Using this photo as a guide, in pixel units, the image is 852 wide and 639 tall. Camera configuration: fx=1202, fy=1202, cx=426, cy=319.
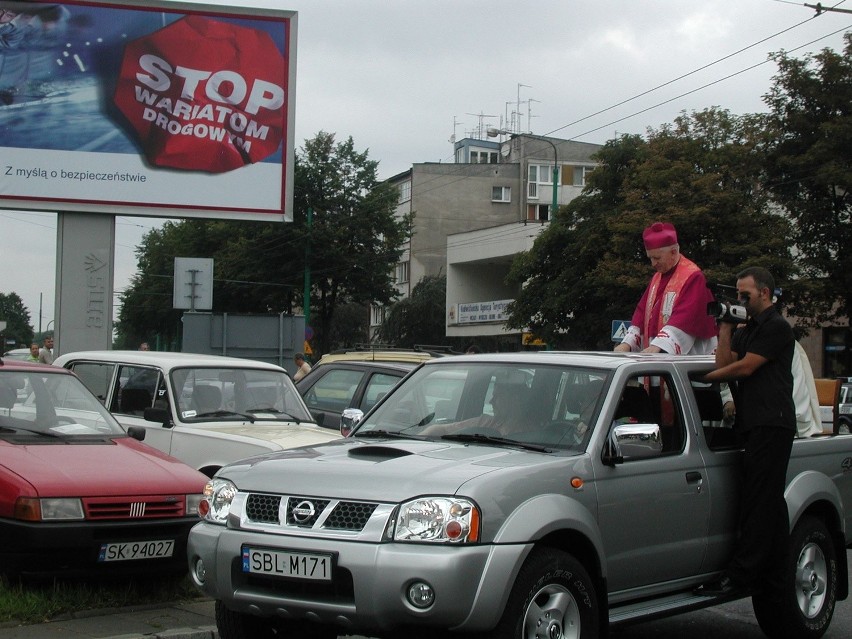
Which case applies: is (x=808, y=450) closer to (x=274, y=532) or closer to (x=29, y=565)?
(x=274, y=532)

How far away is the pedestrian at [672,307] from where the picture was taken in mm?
7770

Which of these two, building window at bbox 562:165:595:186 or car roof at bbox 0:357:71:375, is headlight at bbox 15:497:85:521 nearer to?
car roof at bbox 0:357:71:375

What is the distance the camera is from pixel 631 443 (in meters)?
6.08

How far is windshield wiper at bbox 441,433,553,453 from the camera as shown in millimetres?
5875

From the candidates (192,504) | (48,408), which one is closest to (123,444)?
(48,408)

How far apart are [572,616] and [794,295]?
96.1ft

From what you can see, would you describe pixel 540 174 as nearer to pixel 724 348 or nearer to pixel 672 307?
pixel 672 307

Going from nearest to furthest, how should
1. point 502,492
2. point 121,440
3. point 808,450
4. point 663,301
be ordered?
point 502,492 → point 808,450 → point 663,301 → point 121,440

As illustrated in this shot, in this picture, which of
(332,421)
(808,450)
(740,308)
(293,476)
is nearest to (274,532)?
(293,476)

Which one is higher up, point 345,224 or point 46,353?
point 345,224

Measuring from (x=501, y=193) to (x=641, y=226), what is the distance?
43.9 m

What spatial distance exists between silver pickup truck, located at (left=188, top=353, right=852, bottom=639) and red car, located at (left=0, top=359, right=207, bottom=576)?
1.78 meters

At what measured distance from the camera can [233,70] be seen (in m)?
21.2

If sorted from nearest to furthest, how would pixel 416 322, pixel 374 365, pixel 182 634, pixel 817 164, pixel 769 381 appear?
1. pixel 182 634
2. pixel 769 381
3. pixel 374 365
4. pixel 817 164
5. pixel 416 322
